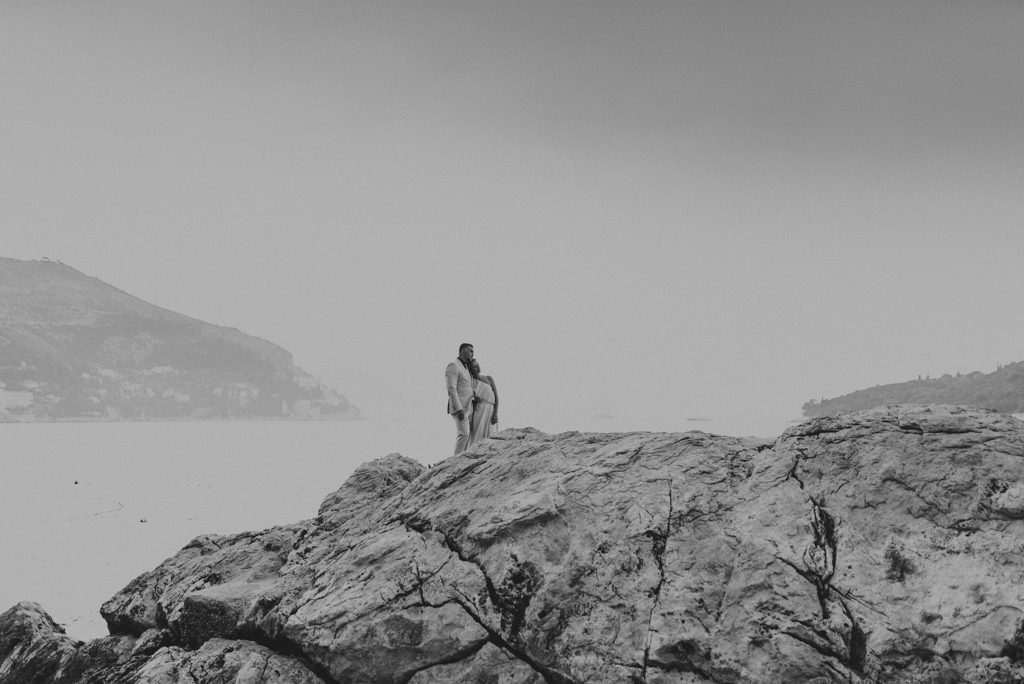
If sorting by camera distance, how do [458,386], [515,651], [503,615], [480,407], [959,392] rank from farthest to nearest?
1. [959,392]
2. [480,407]
3. [458,386]
4. [503,615]
5. [515,651]

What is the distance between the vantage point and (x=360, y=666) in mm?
5863

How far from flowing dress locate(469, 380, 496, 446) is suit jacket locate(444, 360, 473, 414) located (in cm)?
23

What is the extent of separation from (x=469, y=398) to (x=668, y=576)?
7195mm

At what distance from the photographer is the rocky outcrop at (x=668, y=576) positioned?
15.6 feet

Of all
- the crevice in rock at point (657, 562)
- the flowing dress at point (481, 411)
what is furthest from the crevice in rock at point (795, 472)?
the flowing dress at point (481, 411)

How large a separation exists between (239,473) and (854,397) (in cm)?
3626

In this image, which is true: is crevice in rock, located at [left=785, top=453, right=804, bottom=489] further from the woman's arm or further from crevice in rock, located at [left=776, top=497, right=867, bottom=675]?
the woman's arm

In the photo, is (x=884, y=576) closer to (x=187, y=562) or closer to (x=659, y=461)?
(x=659, y=461)

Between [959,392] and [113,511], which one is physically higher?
[959,392]

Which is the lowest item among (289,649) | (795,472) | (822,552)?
(289,649)

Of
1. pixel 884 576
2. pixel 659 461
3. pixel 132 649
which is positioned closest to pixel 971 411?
pixel 884 576

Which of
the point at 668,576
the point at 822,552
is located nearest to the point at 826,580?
the point at 822,552

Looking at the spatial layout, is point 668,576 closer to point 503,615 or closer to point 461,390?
point 503,615

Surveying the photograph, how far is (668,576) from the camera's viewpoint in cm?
545
